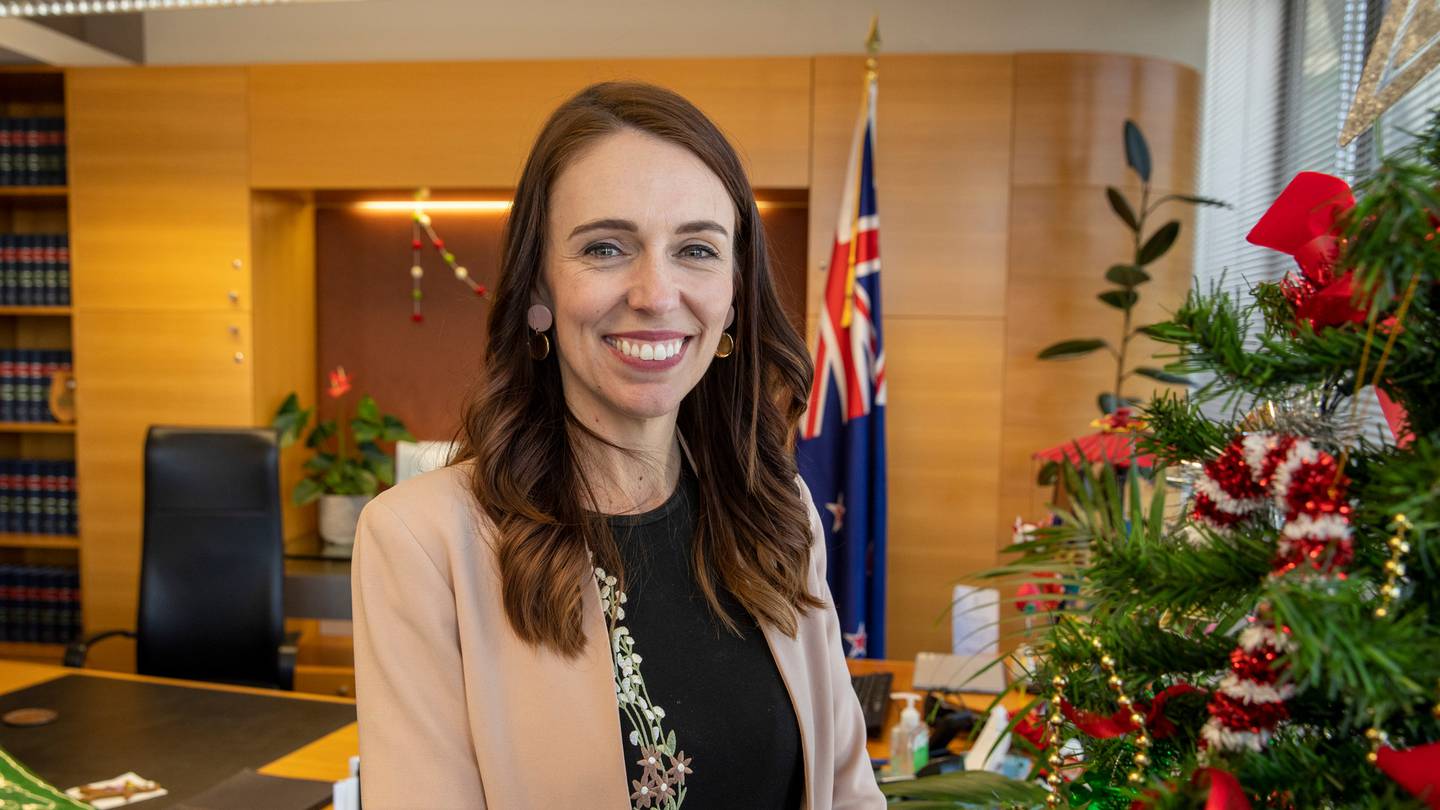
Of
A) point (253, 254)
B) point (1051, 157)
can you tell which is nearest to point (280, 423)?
point (253, 254)

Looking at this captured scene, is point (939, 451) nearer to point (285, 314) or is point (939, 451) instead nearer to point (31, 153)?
point (285, 314)

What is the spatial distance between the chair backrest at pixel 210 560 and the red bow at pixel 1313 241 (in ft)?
11.0

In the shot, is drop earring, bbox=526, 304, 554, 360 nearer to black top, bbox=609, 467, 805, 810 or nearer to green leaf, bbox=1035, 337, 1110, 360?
black top, bbox=609, 467, 805, 810

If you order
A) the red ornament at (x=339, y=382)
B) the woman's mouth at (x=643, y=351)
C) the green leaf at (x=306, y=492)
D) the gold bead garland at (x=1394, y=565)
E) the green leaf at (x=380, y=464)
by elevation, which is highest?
the woman's mouth at (x=643, y=351)

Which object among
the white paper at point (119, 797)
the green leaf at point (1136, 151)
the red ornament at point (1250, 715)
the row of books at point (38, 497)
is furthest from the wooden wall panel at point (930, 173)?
the red ornament at point (1250, 715)

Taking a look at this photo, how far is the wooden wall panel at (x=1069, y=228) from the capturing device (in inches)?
168

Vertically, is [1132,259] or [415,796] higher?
[1132,259]

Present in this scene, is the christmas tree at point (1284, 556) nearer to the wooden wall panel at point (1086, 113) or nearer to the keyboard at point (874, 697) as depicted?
the keyboard at point (874, 697)

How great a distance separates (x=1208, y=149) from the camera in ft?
14.7

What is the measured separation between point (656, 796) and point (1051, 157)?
3.69 metres

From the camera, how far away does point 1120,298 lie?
13.1 feet

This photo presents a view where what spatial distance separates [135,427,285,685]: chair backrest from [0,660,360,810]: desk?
0.45 meters

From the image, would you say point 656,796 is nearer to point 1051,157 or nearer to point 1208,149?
point 1051,157

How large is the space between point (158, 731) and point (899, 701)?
169cm
